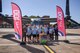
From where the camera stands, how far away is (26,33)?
71.4 feet

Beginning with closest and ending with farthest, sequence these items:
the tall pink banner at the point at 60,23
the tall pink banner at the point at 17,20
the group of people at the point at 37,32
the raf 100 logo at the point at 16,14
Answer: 1. the tall pink banner at the point at 17,20
2. the raf 100 logo at the point at 16,14
3. the group of people at the point at 37,32
4. the tall pink banner at the point at 60,23

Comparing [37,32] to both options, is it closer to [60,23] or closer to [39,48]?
[60,23]

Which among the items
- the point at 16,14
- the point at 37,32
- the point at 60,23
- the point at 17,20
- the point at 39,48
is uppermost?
the point at 16,14

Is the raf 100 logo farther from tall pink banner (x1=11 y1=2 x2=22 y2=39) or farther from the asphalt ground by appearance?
the asphalt ground

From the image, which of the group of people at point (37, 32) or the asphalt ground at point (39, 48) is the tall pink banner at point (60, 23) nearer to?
the group of people at point (37, 32)

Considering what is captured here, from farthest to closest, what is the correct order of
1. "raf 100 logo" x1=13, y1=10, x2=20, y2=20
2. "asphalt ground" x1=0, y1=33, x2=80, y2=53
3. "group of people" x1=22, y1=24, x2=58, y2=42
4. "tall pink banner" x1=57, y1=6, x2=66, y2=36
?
"tall pink banner" x1=57, y1=6, x2=66, y2=36 → "group of people" x1=22, y1=24, x2=58, y2=42 → "raf 100 logo" x1=13, y1=10, x2=20, y2=20 → "asphalt ground" x1=0, y1=33, x2=80, y2=53

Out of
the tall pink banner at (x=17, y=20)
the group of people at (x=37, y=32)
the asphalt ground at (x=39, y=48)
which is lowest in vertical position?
the asphalt ground at (x=39, y=48)

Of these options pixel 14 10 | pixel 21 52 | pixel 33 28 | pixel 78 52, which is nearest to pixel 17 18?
pixel 14 10

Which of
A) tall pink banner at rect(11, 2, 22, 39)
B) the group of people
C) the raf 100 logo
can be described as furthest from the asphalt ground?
the raf 100 logo

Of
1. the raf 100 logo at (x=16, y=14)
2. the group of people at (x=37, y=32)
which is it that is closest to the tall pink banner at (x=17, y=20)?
the raf 100 logo at (x=16, y=14)

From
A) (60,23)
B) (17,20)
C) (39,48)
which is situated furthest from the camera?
(60,23)

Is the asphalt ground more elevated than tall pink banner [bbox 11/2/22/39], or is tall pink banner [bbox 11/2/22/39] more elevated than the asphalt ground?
tall pink banner [bbox 11/2/22/39]

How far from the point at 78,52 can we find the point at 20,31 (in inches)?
236

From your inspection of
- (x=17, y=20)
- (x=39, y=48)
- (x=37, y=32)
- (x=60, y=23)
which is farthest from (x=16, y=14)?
(x=60, y=23)
